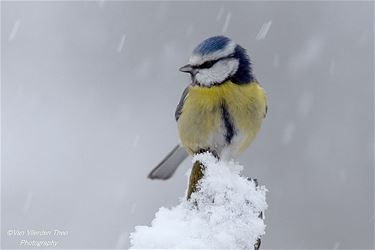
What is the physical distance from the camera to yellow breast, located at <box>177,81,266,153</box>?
4.01m

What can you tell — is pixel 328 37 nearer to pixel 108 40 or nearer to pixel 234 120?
pixel 108 40

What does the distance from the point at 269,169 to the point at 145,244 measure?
712 cm

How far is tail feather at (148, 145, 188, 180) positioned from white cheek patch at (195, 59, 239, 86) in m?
1.03

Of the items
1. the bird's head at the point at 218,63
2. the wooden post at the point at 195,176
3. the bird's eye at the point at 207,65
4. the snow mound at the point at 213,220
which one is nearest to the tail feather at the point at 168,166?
the bird's head at the point at 218,63

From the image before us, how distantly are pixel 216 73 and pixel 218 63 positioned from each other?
11cm

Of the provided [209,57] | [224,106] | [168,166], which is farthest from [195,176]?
[168,166]

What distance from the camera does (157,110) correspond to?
32.8 feet

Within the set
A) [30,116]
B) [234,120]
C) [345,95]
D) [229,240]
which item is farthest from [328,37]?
[229,240]

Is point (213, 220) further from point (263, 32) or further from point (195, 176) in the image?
point (263, 32)

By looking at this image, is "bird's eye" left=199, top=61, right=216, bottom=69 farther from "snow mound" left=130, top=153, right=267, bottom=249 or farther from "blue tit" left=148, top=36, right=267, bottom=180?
"snow mound" left=130, top=153, right=267, bottom=249

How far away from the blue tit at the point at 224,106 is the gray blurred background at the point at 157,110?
4.30m

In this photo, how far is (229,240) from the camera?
190cm

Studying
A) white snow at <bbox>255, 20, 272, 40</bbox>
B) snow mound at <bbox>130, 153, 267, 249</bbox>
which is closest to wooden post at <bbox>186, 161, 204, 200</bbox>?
snow mound at <bbox>130, 153, 267, 249</bbox>

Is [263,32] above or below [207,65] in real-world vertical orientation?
above
